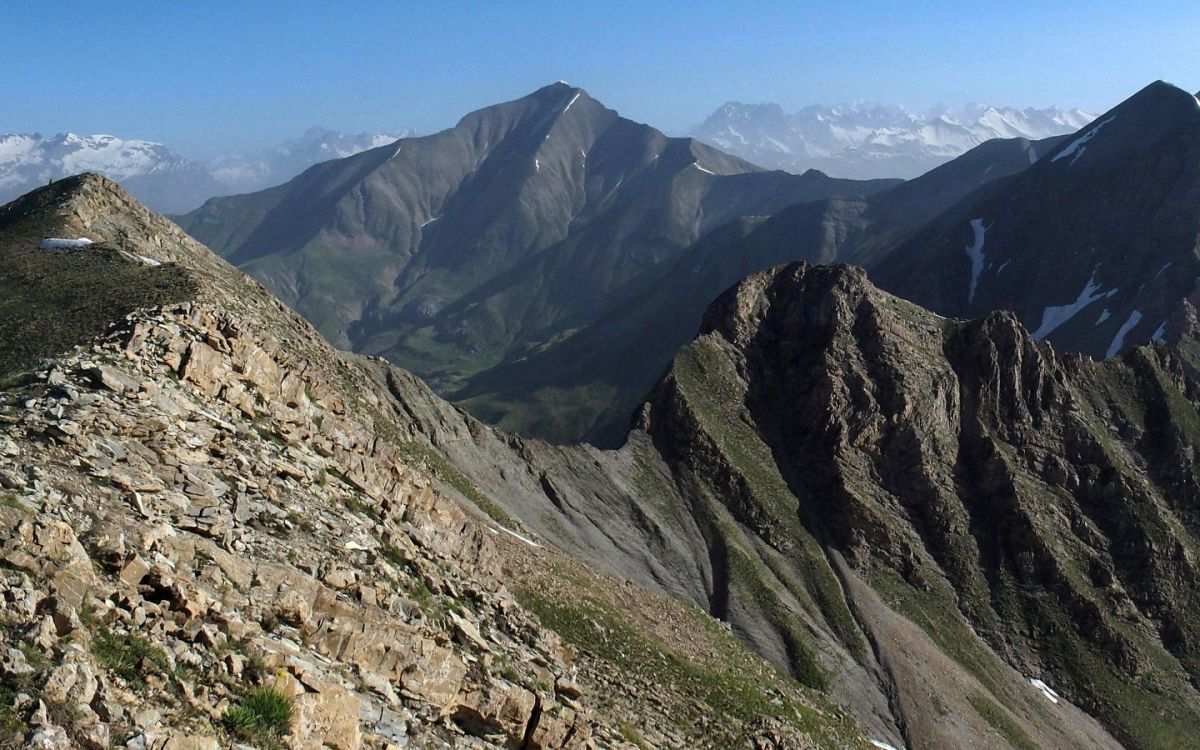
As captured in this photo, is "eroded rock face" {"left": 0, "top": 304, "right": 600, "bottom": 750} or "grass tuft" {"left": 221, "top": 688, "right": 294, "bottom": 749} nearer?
"eroded rock face" {"left": 0, "top": 304, "right": 600, "bottom": 750}

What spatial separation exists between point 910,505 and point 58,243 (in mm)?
88719

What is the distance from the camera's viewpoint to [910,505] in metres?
110

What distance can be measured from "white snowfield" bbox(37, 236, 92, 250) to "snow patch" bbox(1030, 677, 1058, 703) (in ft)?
299

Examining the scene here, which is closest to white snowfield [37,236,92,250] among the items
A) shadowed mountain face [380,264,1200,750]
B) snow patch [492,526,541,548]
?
shadowed mountain face [380,264,1200,750]

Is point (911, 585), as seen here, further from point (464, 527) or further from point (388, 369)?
point (464, 527)

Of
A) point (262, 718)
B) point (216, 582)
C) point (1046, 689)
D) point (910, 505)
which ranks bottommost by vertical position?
point (1046, 689)

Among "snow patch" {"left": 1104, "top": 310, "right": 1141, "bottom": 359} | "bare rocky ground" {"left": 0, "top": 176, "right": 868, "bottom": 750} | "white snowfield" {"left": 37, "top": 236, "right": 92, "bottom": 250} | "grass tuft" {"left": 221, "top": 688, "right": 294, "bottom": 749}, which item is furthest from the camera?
"snow patch" {"left": 1104, "top": 310, "right": 1141, "bottom": 359}

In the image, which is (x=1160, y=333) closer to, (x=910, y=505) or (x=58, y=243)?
(x=910, y=505)

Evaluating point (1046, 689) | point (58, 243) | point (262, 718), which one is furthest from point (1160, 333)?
point (262, 718)

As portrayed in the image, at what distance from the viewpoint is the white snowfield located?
6172cm

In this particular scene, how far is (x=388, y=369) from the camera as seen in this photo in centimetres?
9069

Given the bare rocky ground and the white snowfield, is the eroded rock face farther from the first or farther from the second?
the white snowfield

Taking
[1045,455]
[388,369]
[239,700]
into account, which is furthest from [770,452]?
[239,700]

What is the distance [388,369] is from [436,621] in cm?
6781
